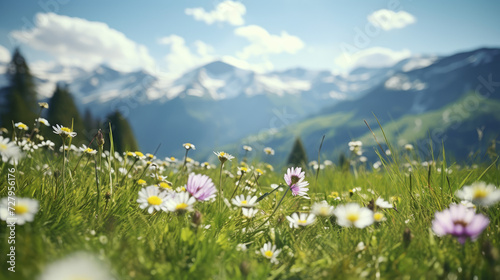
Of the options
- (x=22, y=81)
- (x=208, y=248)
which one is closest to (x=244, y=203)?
(x=208, y=248)

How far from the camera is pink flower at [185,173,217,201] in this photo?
1.85 metres

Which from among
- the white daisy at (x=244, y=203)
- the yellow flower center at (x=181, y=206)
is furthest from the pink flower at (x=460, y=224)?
the yellow flower center at (x=181, y=206)

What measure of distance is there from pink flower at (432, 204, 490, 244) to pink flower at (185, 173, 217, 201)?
1.31 meters

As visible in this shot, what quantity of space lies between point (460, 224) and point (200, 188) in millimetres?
1517

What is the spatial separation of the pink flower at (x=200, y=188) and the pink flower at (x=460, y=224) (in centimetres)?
131

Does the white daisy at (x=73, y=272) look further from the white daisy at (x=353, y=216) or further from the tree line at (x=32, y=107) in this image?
the tree line at (x=32, y=107)

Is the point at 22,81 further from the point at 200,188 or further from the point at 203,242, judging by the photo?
the point at 203,242

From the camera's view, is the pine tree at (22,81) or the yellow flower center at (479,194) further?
the pine tree at (22,81)

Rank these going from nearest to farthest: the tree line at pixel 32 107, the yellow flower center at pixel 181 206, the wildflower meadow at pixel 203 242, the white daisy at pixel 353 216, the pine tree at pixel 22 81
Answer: the wildflower meadow at pixel 203 242, the white daisy at pixel 353 216, the yellow flower center at pixel 181 206, the tree line at pixel 32 107, the pine tree at pixel 22 81

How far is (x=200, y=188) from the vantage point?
190cm

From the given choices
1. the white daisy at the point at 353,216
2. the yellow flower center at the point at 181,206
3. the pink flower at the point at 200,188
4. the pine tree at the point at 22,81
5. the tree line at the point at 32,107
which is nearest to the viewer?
the white daisy at the point at 353,216

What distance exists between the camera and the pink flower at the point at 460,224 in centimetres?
134

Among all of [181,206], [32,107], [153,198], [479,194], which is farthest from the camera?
[32,107]

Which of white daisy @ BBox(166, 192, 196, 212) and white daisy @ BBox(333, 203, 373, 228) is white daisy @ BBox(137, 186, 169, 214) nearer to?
white daisy @ BBox(166, 192, 196, 212)
